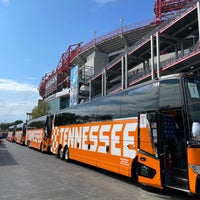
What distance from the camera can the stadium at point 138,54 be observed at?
29.9 metres

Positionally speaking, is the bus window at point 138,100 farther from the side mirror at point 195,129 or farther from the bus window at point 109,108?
the side mirror at point 195,129

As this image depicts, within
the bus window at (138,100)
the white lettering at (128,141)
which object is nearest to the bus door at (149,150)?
the bus window at (138,100)

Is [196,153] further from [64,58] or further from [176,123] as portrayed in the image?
[64,58]

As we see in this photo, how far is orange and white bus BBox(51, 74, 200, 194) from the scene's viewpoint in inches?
262

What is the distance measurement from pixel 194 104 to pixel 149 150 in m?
1.93

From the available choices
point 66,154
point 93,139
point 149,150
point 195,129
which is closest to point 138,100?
point 149,150

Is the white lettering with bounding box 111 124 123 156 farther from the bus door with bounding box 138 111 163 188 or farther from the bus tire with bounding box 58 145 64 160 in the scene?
the bus tire with bounding box 58 145 64 160

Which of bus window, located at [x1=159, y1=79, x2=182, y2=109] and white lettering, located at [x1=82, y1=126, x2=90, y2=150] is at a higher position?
bus window, located at [x1=159, y1=79, x2=182, y2=109]

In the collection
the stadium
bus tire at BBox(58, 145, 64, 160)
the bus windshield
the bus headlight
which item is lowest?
bus tire at BBox(58, 145, 64, 160)

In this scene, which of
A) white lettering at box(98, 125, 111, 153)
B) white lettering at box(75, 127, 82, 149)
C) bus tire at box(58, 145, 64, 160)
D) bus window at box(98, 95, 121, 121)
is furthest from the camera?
bus tire at box(58, 145, 64, 160)

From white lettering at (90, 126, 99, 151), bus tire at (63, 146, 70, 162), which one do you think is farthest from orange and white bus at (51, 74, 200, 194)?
bus tire at (63, 146, 70, 162)

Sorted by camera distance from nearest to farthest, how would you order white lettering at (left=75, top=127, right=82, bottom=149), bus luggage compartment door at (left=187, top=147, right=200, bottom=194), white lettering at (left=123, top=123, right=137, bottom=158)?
1. bus luggage compartment door at (left=187, top=147, right=200, bottom=194)
2. white lettering at (left=123, top=123, right=137, bottom=158)
3. white lettering at (left=75, top=127, right=82, bottom=149)

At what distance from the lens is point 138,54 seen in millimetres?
39625

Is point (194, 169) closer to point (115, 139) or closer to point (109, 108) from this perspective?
point (115, 139)
